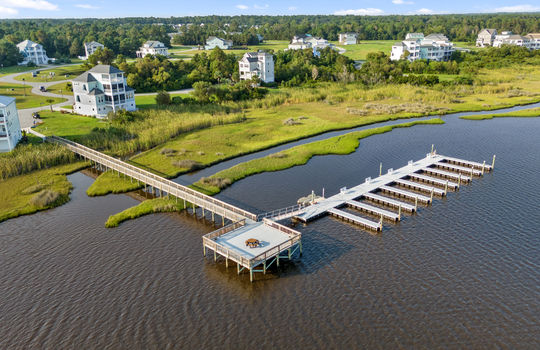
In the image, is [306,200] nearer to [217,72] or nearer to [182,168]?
[182,168]

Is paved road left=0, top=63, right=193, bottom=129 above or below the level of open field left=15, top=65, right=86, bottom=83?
below

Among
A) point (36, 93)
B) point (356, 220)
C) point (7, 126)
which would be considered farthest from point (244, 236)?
point (36, 93)

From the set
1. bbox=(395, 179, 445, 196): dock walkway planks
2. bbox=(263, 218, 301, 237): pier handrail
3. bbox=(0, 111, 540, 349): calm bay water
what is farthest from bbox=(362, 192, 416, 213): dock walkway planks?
bbox=(263, 218, 301, 237): pier handrail

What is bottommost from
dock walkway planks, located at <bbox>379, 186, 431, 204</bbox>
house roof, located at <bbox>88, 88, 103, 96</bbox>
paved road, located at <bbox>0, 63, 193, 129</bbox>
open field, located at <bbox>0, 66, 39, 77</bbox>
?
dock walkway planks, located at <bbox>379, 186, 431, 204</bbox>

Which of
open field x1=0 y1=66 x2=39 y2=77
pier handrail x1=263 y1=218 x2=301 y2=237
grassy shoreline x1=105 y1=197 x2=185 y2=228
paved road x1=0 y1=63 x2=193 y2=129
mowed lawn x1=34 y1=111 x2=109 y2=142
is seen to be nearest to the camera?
pier handrail x1=263 y1=218 x2=301 y2=237

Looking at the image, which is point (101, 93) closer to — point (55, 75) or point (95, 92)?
point (95, 92)

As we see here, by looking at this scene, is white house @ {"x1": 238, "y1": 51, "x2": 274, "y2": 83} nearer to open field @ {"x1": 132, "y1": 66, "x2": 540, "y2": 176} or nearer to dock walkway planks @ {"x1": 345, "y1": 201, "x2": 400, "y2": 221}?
open field @ {"x1": 132, "y1": 66, "x2": 540, "y2": 176}

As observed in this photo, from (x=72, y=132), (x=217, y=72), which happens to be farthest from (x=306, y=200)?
(x=217, y=72)
